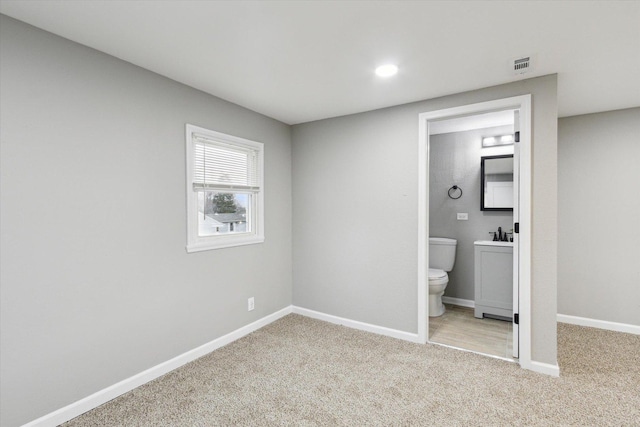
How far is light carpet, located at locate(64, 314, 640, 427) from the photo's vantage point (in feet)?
6.14

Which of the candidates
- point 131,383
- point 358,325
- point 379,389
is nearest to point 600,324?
point 358,325

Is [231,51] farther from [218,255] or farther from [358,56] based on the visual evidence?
[218,255]

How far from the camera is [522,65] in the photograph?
2146 mm

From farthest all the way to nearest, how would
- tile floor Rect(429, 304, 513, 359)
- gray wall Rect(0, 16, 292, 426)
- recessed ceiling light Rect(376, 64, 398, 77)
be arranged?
tile floor Rect(429, 304, 513, 359)
recessed ceiling light Rect(376, 64, 398, 77)
gray wall Rect(0, 16, 292, 426)

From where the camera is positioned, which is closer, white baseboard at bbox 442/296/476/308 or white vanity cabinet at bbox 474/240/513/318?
white vanity cabinet at bbox 474/240/513/318

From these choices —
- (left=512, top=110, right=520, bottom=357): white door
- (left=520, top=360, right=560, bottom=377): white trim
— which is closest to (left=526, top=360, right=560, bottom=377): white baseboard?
(left=520, top=360, right=560, bottom=377): white trim

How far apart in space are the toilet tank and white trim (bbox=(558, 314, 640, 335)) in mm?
1287

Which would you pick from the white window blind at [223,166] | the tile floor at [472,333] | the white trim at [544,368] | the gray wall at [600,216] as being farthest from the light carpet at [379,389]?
the white window blind at [223,166]

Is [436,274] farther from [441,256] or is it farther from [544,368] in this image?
[544,368]

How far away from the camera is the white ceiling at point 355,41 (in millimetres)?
1575

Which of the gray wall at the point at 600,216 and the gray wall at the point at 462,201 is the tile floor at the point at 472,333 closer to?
the gray wall at the point at 462,201

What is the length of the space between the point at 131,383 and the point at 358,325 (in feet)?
6.88

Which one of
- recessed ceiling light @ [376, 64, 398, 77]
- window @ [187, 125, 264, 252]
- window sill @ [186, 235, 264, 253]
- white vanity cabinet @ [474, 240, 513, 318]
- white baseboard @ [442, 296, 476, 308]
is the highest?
recessed ceiling light @ [376, 64, 398, 77]

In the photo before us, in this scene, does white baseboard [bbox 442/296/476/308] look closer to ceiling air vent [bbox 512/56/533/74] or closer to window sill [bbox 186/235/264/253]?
window sill [bbox 186/235/264/253]
